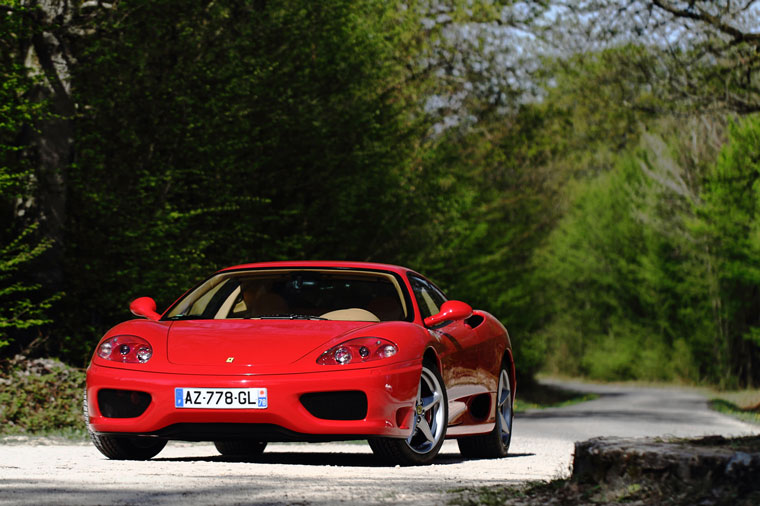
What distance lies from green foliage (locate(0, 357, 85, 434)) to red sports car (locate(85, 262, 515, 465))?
4149mm

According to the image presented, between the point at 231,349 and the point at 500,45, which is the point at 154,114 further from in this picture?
the point at 500,45

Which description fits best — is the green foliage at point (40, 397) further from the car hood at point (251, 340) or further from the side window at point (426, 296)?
the car hood at point (251, 340)

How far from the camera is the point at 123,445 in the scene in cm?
874

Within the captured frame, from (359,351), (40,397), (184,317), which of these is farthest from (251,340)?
(40,397)

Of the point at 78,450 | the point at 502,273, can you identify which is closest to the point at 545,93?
the point at 502,273

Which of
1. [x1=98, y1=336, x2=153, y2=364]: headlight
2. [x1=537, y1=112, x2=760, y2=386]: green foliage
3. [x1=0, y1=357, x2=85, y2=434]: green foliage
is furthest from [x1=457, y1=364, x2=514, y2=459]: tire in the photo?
[x1=537, y1=112, x2=760, y2=386]: green foliage

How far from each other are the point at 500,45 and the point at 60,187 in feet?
64.8

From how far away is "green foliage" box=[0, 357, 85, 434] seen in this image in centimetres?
1284

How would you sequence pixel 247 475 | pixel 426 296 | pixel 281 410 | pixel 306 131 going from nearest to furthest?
pixel 247 475
pixel 281 410
pixel 426 296
pixel 306 131

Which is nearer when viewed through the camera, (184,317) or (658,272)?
(184,317)

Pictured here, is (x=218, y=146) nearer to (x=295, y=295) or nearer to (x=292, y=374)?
(x=295, y=295)

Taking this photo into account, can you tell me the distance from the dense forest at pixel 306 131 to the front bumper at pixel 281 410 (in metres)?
6.23

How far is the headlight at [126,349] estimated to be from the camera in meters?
8.25

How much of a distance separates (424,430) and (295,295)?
1.66 meters
